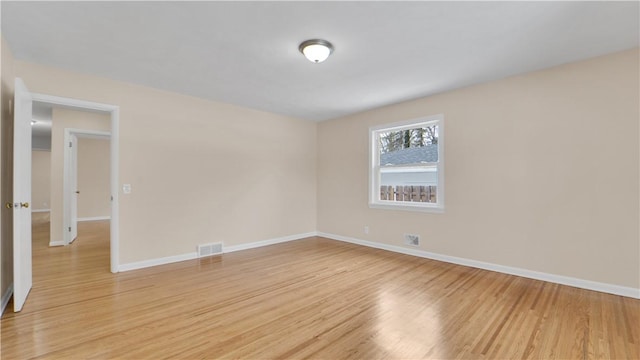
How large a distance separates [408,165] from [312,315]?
2.99m

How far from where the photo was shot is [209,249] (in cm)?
435

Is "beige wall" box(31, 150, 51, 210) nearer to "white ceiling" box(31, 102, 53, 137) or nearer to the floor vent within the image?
"white ceiling" box(31, 102, 53, 137)

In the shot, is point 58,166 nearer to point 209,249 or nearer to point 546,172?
point 209,249

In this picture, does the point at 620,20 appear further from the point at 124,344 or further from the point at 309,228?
the point at 309,228

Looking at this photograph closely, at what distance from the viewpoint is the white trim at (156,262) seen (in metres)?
3.61

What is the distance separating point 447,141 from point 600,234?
1.94m

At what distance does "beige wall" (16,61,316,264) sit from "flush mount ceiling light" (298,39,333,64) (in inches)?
94.8

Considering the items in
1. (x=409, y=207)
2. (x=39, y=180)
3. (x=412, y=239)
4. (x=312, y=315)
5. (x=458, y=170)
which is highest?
(x=458, y=170)

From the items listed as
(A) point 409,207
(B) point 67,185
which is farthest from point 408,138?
(B) point 67,185

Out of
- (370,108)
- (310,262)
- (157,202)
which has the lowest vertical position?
(310,262)

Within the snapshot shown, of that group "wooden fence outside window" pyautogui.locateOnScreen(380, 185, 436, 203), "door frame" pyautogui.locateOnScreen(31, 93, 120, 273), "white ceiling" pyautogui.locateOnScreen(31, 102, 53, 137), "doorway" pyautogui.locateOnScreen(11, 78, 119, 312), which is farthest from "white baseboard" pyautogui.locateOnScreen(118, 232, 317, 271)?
"white ceiling" pyautogui.locateOnScreen(31, 102, 53, 137)

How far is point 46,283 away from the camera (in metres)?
3.14

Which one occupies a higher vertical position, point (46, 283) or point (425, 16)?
point (425, 16)

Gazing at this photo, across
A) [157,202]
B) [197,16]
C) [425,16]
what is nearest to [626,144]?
[425,16]
